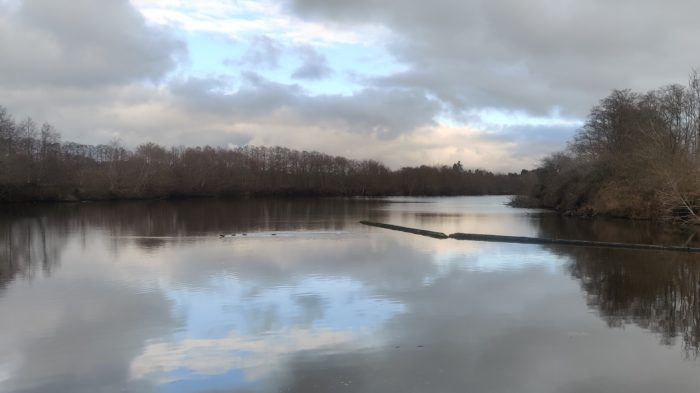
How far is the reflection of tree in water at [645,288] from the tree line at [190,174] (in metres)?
61.4

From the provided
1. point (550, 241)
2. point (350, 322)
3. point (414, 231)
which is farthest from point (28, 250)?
point (550, 241)

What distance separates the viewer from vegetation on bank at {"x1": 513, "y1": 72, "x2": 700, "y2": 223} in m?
30.1

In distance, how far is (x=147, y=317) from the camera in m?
9.51

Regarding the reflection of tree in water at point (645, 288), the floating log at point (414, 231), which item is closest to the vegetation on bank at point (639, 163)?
the reflection of tree in water at point (645, 288)

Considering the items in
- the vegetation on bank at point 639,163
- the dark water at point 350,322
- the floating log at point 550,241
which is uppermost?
the vegetation on bank at point 639,163

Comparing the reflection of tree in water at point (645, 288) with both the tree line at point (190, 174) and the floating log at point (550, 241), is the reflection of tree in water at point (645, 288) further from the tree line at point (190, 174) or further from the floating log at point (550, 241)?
the tree line at point (190, 174)

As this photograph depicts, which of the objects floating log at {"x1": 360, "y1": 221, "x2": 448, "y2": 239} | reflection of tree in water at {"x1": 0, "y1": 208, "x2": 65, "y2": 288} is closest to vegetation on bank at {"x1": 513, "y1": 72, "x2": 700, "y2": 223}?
floating log at {"x1": 360, "y1": 221, "x2": 448, "y2": 239}

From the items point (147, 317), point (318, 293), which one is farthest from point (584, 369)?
point (147, 317)

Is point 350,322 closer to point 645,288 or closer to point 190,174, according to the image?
point 645,288

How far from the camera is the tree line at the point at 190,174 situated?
66938 millimetres

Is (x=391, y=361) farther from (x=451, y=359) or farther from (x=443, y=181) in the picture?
(x=443, y=181)

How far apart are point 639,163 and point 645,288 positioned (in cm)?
2770

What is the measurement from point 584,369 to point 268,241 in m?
17.0

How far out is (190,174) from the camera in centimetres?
9419
